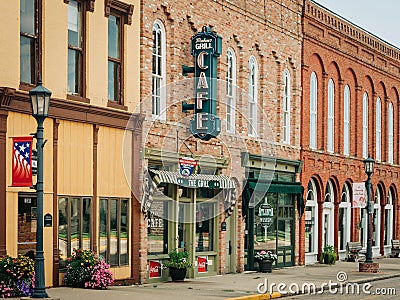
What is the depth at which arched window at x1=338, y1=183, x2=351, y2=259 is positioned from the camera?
4294cm

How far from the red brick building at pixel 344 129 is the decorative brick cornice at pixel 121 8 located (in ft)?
45.4

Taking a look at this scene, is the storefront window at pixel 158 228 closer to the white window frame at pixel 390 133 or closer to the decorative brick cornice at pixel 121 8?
the decorative brick cornice at pixel 121 8

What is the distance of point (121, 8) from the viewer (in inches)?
992

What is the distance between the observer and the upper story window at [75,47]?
23203 millimetres

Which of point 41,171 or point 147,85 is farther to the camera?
point 147,85

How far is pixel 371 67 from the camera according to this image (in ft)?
153

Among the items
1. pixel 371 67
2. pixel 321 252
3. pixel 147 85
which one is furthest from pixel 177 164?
pixel 371 67

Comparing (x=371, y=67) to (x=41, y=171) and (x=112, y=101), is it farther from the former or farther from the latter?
(x=41, y=171)

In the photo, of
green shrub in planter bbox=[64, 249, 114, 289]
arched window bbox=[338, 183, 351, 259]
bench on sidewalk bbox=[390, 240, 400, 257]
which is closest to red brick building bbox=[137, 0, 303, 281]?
green shrub in planter bbox=[64, 249, 114, 289]

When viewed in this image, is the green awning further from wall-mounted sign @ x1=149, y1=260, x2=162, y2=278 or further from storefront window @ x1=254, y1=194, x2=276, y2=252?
wall-mounted sign @ x1=149, y1=260, x2=162, y2=278

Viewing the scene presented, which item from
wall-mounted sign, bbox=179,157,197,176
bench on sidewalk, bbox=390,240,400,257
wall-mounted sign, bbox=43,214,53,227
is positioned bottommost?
bench on sidewalk, bbox=390,240,400,257

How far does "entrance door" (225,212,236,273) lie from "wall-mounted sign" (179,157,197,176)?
150 inches

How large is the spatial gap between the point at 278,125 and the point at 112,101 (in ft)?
38.4

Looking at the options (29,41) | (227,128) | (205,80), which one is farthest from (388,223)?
(29,41)
